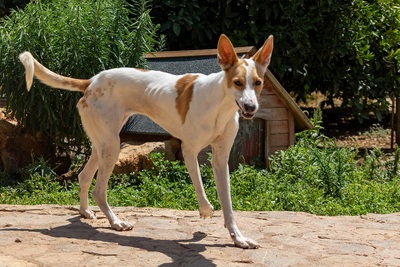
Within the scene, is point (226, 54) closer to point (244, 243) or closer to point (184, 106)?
point (184, 106)

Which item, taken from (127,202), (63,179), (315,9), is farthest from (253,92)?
(315,9)

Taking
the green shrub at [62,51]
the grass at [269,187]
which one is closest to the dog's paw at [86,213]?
the grass at [269,187]

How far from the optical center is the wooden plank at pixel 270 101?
9488mm

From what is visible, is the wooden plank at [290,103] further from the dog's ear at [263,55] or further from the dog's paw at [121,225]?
the dog's paw at [121,225]

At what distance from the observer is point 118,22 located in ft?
29.7

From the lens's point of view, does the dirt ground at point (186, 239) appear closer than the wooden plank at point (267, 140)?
Yes

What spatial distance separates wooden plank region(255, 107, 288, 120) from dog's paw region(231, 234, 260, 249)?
3780mm

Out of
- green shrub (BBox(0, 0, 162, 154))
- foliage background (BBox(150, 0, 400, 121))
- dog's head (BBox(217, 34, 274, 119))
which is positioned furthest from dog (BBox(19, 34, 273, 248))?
foliage background (BBox(150, 0, 400, 121))

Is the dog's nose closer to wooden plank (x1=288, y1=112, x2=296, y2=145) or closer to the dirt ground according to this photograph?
the dirt ground

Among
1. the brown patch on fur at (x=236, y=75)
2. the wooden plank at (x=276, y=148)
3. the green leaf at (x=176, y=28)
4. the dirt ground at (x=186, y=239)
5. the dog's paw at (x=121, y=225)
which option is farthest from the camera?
the green leaf at (x=176, y=28)

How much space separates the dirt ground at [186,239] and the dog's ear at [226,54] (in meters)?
1.28

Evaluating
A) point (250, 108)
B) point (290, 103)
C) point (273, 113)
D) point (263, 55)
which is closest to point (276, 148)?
point (273, 113)

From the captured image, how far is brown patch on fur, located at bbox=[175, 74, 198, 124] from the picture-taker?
19.6ft

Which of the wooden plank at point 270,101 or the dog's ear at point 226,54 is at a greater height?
the dog's ear at point 226,54
